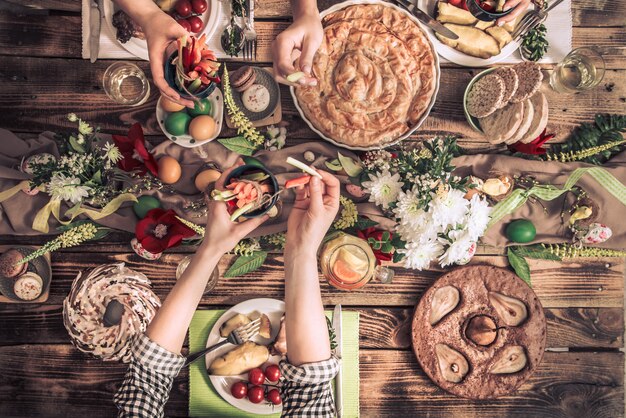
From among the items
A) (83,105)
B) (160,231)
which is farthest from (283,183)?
(83,105)

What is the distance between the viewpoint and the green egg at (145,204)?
1.80 meters

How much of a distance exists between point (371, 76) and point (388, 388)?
1239 mm

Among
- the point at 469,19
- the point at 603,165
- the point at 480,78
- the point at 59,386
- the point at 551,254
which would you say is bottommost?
the point at 59,386

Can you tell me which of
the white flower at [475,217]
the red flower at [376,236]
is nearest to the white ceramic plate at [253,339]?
the red flower at [376,236]

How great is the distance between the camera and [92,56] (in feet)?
6.24

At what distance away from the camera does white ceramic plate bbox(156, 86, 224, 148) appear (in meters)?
1.85

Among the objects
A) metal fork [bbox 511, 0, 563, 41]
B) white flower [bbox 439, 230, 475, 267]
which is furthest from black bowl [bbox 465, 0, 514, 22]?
white flower [bbox 439, 230, 475, 267]

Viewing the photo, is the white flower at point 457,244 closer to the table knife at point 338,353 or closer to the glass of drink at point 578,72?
the table knife at point 338,353

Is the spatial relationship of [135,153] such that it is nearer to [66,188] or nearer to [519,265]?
[66,188]

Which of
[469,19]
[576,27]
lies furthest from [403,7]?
[576,27]

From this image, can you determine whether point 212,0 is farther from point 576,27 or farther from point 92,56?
point 576,27

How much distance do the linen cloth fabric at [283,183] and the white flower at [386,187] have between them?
23 centimetres

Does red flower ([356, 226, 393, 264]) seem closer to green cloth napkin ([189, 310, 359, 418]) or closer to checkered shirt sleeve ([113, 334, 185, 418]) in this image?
green cloth napkin ([189, 310, 359, 418])

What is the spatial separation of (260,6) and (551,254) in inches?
59.5
